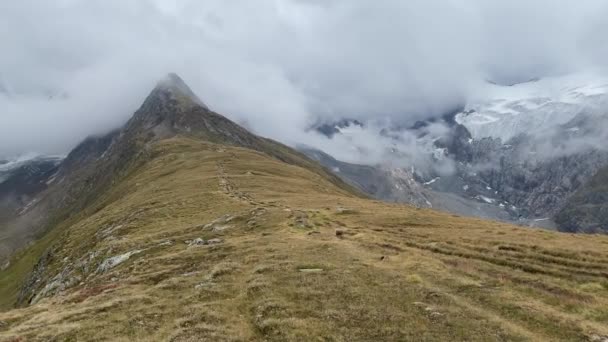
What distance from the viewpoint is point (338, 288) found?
3725 centimetres

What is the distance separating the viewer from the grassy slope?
30.2 metres

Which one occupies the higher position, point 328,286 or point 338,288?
point 338,288

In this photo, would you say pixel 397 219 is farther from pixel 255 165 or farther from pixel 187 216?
pixel 255 165

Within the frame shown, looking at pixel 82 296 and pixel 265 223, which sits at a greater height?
pixel 265 223

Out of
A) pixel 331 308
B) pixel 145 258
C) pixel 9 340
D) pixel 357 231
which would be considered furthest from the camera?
pixel 357 231

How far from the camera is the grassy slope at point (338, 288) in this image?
30.2 metres

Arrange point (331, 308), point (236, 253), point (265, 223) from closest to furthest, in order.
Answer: point (331, 308) → point (236, 253) → point (265, 223)

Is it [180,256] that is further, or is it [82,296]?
[180,256]

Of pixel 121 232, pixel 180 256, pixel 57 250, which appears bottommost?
pixel 57 250

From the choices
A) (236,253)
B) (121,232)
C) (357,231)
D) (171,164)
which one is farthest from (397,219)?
(171,164)

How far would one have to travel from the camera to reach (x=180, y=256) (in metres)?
53.4

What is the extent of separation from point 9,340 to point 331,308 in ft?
66.2

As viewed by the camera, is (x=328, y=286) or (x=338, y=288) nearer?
(x=338, y=288)

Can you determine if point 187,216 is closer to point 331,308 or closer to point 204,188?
point 204,188
